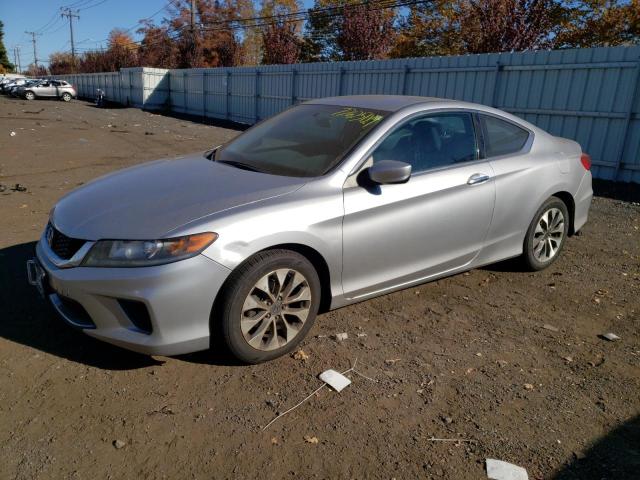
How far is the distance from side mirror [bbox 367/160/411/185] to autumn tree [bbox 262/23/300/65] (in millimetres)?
34682

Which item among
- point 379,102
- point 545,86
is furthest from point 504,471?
point 545,86

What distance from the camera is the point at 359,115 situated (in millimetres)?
3867

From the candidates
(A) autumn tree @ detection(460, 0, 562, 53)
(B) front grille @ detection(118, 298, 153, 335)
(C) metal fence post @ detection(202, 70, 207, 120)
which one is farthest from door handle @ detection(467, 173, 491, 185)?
(C) metal fence post @ detection(202, 70, 207, 120)

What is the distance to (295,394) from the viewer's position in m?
2.90

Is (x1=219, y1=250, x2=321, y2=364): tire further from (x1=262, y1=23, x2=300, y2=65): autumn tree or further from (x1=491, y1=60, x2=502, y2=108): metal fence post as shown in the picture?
(x1=262, y1=23, x2=300, y2=65): autumn tree

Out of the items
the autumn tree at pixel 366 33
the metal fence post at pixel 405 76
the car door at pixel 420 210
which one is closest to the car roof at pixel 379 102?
the car door at pixel 420 210

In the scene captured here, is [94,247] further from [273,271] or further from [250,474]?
[250,474]

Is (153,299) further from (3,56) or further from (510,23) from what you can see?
(3,56)

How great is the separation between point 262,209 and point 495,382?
68.3 inches

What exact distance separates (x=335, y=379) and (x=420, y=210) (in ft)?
4.40

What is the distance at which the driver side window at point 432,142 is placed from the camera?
366 cm

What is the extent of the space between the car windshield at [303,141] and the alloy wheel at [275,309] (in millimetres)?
762

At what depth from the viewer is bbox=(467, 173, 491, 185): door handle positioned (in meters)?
3.95

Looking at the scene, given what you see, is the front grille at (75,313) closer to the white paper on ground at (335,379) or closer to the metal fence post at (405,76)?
the white paper on ground at (335,379)
